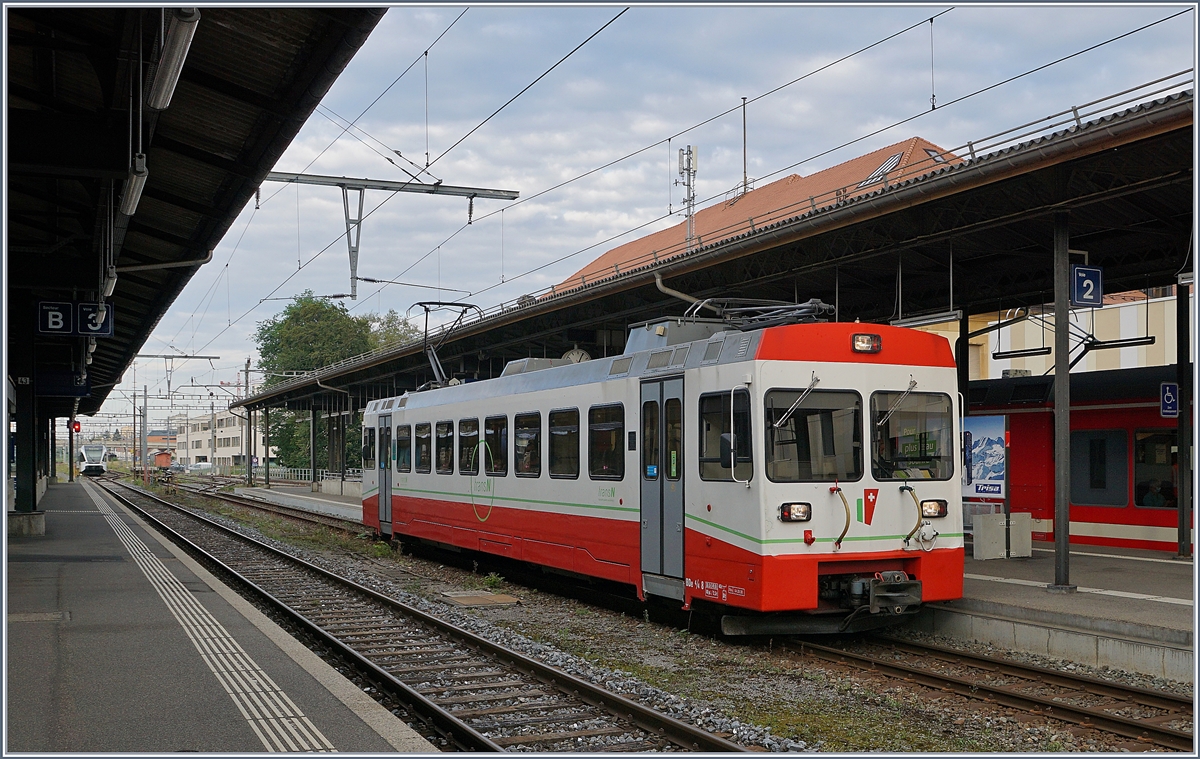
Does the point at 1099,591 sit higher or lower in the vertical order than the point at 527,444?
lower

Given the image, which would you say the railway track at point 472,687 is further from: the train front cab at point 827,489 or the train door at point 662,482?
the train front cab at point 827,489

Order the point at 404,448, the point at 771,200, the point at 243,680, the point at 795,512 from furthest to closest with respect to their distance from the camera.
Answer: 1. the point at 771,200
2. the point at 404,448
3. the point at 795,512
4. the point at 243,680

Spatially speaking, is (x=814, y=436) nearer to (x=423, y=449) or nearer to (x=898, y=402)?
(x=898, y=402)

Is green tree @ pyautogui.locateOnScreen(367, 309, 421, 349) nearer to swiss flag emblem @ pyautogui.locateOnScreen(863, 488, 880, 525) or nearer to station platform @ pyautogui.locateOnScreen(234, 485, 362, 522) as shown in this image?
station platform @ pyautogui.locateOnScreen(234, 485, 362, 522)

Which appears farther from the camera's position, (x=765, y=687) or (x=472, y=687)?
(x=765, y=687)

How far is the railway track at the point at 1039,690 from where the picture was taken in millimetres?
7055

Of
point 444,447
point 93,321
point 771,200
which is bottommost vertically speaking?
point 444,447

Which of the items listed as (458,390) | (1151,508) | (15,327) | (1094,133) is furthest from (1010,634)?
(15,327)

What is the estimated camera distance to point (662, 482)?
10.9 meters

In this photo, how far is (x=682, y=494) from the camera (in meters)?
10.5

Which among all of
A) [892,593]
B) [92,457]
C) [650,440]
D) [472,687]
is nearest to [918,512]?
[892,593]

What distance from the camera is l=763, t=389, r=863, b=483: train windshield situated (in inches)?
379

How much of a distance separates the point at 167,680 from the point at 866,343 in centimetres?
676

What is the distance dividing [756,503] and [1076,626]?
3180 millimetres
